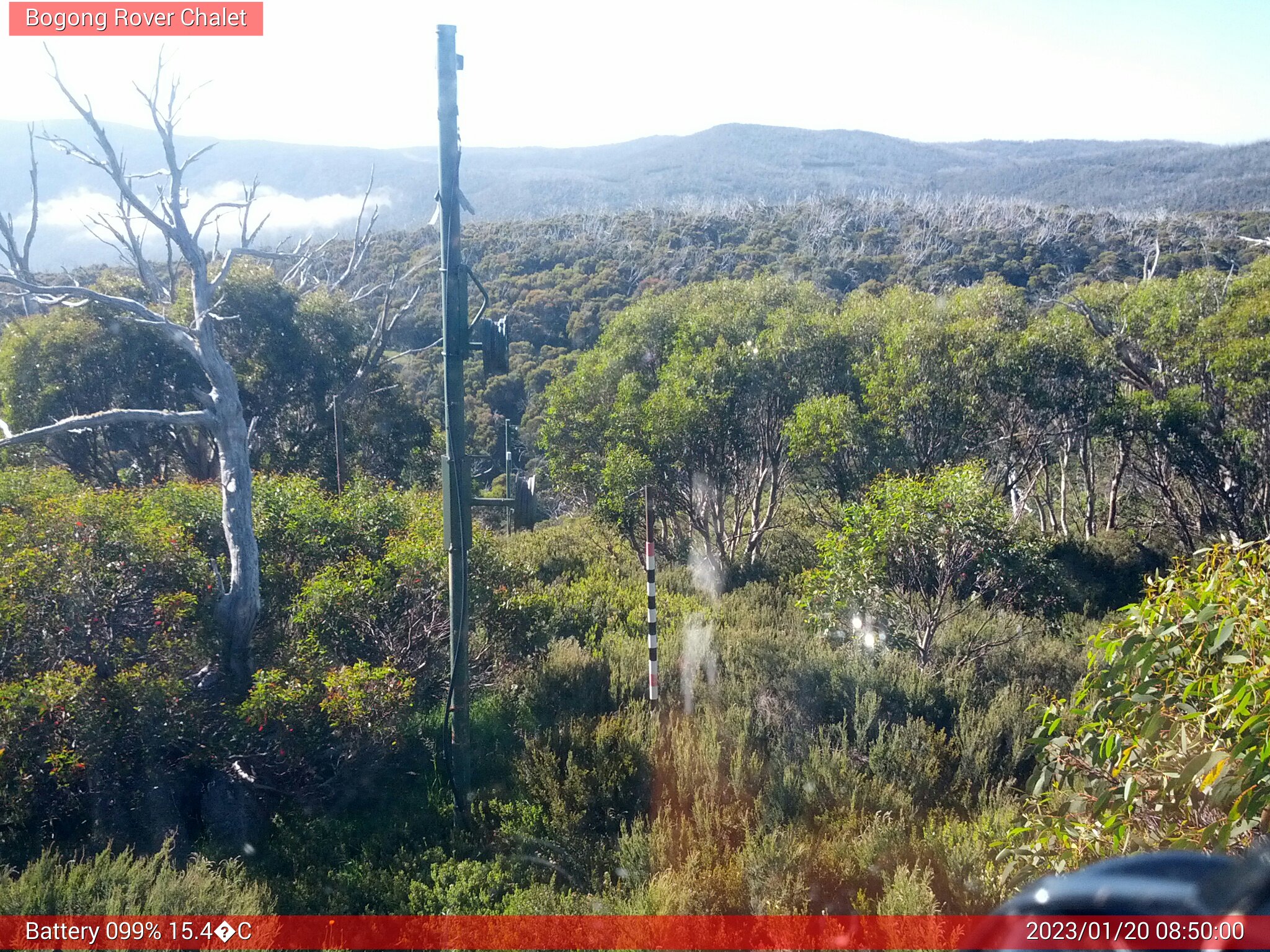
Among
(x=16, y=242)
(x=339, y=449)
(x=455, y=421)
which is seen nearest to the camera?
(x=455, y=421)

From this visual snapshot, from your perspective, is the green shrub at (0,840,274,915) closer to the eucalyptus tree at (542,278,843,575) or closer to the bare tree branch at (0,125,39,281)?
the eucalyptus tree at (542,278,843,575)

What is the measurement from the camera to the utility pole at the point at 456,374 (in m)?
5.21

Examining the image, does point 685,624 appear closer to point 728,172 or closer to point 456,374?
point 456,374

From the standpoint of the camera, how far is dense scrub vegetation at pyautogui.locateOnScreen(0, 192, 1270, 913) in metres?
4.02

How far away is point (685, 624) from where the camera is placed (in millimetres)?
8352

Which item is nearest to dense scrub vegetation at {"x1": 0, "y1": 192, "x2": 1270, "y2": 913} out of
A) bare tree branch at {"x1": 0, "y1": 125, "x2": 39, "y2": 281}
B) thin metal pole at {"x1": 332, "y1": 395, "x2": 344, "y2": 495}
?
thin metal pole at {"x1": 332, "y1": 395, "x2": 344, "y2": 495}

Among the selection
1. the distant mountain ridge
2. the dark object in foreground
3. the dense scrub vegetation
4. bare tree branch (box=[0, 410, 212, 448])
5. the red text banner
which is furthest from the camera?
the distant mountain ridge

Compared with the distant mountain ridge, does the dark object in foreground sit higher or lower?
lower

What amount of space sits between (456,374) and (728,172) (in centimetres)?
8803

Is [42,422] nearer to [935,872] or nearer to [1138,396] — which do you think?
[935,872]

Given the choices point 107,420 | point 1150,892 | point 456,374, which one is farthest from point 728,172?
point 1150,892

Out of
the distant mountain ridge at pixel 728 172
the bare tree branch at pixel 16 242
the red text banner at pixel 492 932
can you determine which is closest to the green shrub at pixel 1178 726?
the red text banner at pixel 492 932

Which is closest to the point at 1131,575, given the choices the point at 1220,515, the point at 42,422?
the point at 1220,515

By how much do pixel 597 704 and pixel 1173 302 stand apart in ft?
39.3
